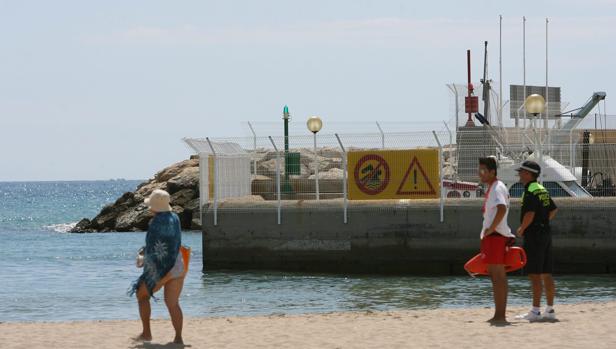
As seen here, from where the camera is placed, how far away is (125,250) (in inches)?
1512

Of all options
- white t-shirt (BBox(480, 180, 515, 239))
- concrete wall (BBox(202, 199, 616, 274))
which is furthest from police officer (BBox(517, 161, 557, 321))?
concrete wall (BBox(202, 199, 616, 274))

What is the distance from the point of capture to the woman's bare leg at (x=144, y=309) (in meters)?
11.9

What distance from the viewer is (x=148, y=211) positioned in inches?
1911

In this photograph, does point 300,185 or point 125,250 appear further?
point 125,250

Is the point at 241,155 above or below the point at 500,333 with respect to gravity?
above

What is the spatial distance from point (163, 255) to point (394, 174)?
47.6 ft

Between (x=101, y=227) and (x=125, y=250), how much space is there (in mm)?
15540

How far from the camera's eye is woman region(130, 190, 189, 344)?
38.2ft

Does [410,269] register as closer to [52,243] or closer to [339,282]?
[339,282]

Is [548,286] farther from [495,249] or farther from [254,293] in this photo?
[254,293]

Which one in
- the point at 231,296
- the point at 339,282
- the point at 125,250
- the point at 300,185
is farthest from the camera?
the point at 125,250

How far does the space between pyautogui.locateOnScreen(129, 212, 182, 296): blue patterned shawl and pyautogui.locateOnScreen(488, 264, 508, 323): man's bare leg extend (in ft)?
11.3

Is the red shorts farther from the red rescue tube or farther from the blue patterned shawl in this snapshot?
the blue patterned shawl

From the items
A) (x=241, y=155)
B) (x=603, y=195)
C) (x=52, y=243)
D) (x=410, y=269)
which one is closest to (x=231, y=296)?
(x=410, y=269)
